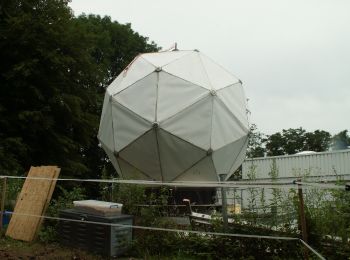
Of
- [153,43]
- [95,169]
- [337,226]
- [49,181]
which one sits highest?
[153,43]

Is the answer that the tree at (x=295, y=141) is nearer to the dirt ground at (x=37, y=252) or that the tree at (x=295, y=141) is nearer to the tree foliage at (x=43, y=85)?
the tree foliage at (x=43, y=85)

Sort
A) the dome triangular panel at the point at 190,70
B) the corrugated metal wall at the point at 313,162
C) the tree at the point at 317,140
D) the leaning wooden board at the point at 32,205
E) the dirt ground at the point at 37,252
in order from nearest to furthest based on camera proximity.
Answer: the dirt ground at the point at 37,252, the leaning wooden board at the point at 32,205, the dome triangular panel at the point at 190,70, the corrugated metal wall at the point at 313,162, the tree at the point at 317,140

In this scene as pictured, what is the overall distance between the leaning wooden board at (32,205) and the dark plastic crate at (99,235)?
114 centimetres

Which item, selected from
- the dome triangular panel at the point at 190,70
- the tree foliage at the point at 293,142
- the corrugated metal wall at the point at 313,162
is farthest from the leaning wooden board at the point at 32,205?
the tree foliage at the point at 293,142

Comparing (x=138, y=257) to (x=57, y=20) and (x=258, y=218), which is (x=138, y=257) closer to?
(x=258, y=218)

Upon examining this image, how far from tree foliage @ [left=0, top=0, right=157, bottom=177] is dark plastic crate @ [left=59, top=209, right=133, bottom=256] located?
37.8 feet

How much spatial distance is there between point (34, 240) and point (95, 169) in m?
23.5

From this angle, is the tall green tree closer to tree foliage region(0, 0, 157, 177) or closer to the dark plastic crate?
tree foliage region(0, 0, 157, 177)

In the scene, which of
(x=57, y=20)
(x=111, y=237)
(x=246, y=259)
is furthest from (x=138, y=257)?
(x=57, y=20)

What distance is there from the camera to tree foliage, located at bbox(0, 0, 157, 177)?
21.5 meters

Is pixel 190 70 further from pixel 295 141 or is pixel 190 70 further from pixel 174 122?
pixel 295 141

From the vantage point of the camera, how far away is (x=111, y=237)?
7672 millimetres

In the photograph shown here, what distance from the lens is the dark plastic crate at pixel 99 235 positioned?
771 centimetres

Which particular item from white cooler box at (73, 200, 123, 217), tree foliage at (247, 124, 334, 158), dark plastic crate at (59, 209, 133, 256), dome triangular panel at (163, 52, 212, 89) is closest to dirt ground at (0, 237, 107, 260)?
dark plastic crate at (59, 209, 133, 256)
